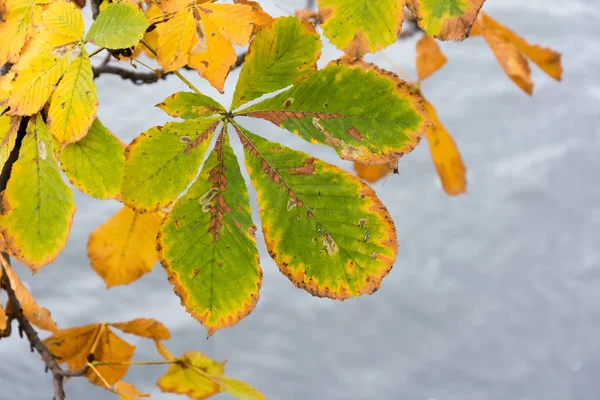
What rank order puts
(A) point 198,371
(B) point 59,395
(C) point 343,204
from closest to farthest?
1. (C) point 343,204
2. (B) point 59,395
3. (A) point 198,371

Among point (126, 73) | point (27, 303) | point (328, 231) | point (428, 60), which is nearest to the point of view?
point (328, 231)

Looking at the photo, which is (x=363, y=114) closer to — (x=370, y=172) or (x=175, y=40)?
(x=175, y=40)

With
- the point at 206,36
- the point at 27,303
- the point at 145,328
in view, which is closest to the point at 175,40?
the point at 206,36

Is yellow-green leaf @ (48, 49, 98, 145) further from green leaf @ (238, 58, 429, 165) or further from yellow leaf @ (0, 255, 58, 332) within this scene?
yellow leaf @ (0, 255, 58, 332)

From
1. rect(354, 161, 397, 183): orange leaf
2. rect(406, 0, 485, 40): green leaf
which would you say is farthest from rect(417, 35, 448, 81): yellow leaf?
rect(406, 0, 485, 40): green leaf

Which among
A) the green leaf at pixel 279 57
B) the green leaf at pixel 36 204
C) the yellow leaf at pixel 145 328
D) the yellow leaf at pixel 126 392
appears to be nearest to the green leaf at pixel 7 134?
the green leaf at pixel 36 204

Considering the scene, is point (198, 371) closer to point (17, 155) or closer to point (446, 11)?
point (17, 155)

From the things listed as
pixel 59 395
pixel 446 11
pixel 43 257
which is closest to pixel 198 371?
pixel 59 395
